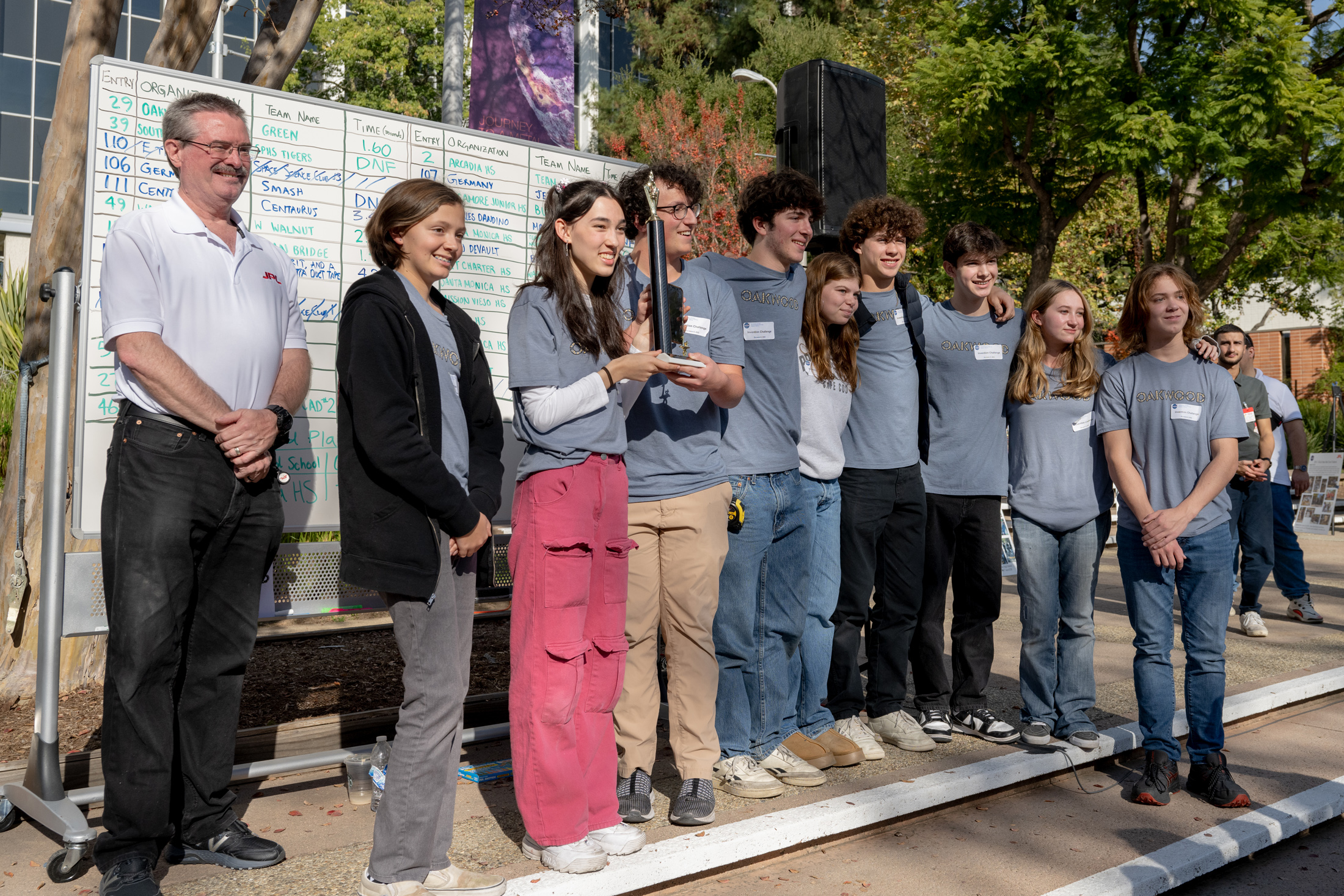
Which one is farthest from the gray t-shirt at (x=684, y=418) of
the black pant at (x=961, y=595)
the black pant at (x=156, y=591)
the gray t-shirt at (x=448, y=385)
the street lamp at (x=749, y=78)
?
the street lamp at (x=749, y=78)

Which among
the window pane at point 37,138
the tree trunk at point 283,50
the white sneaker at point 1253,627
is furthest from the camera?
the window pane at point 37,138

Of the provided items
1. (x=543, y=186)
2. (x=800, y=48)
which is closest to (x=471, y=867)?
(x=543, y=186)

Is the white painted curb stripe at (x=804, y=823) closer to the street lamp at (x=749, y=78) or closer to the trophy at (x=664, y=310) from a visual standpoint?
the trophy at (x=664, y=310)

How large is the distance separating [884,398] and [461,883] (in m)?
2.68

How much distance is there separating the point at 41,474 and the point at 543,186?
2.78 meters

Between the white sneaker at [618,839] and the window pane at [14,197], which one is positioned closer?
the white sneaker at [618,839]

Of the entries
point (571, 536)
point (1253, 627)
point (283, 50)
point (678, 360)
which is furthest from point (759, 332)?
point (1253, 627)

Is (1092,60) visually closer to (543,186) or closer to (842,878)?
(543,186)

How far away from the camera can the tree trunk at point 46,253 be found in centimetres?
502

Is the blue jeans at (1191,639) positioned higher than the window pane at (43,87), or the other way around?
the window pane at (43,87)

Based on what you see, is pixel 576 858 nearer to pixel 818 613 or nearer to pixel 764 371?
pixel 818 613

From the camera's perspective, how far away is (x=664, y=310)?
10.6 feet

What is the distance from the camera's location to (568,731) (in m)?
3.17

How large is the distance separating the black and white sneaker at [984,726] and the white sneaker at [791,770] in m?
1.03
